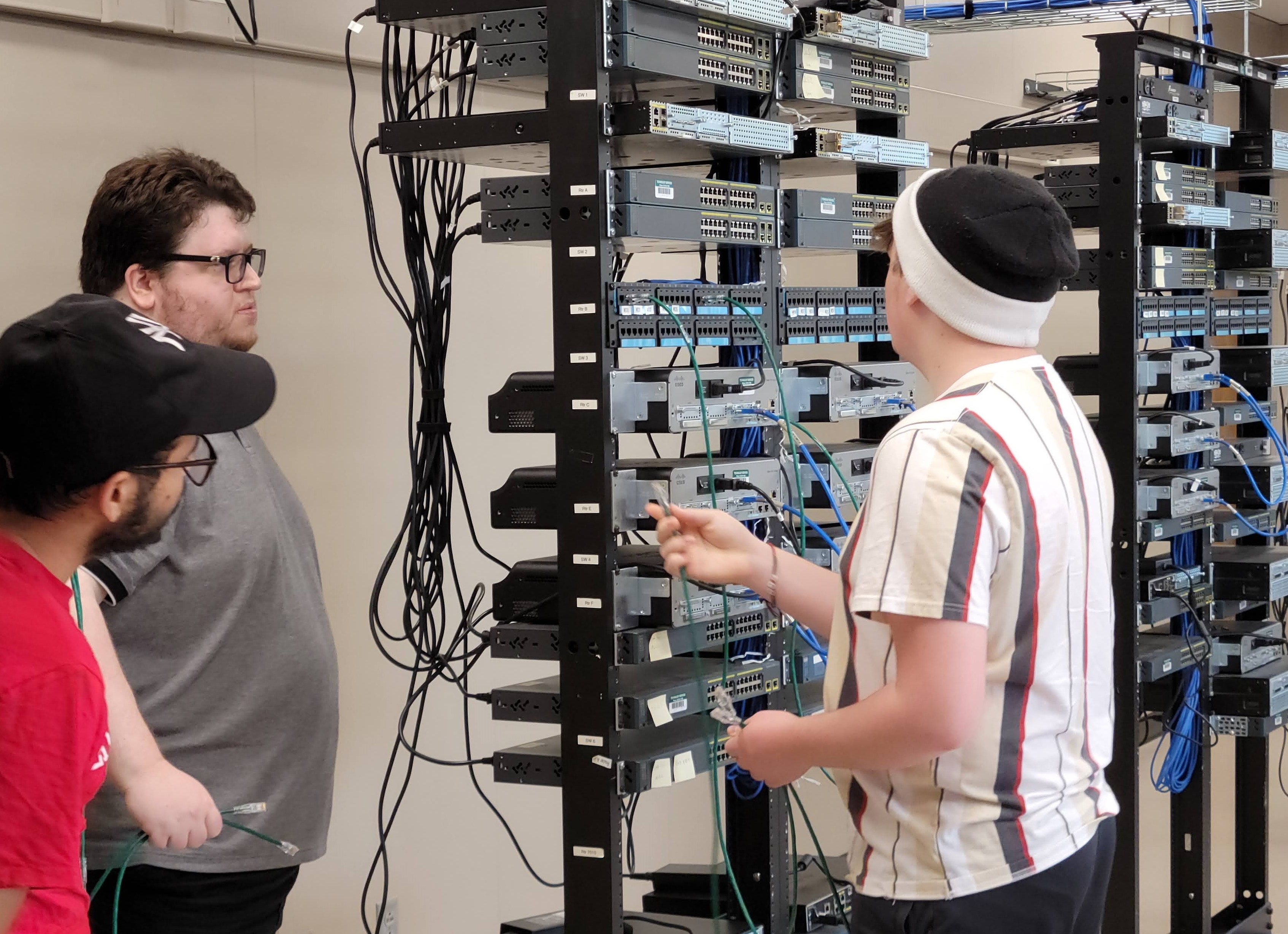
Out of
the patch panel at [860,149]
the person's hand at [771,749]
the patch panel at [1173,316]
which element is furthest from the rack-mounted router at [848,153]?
the person's hand at [771,749]

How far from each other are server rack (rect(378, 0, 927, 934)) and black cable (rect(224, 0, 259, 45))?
2.15 feet

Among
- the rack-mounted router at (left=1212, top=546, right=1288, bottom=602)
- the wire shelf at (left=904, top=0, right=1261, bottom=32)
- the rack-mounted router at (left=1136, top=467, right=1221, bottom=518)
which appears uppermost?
the wire shelf at (left=904, top=0, right=1261, bottom=32)

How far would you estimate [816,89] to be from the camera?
2721 millimetres

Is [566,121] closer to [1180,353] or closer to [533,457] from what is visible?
[533,457]

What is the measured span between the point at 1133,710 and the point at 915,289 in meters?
2.07

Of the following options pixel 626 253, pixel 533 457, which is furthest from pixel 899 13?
pixel 533 457

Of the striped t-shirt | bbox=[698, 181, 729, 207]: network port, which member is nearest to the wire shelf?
bbox=[698, 181, 729, 207]: network port

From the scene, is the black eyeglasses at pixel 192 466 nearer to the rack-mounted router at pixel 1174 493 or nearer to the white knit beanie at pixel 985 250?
the white knit beanie at pixel 985 250

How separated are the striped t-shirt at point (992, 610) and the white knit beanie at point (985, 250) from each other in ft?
0.19

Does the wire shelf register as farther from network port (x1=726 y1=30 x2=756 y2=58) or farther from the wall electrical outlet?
the wall electrical outlet

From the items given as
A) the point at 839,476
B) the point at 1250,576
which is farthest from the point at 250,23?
the point at 1250,576

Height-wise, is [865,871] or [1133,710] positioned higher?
[865,871]

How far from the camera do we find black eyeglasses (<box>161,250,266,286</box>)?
86.3 inches

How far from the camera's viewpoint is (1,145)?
2.55m
